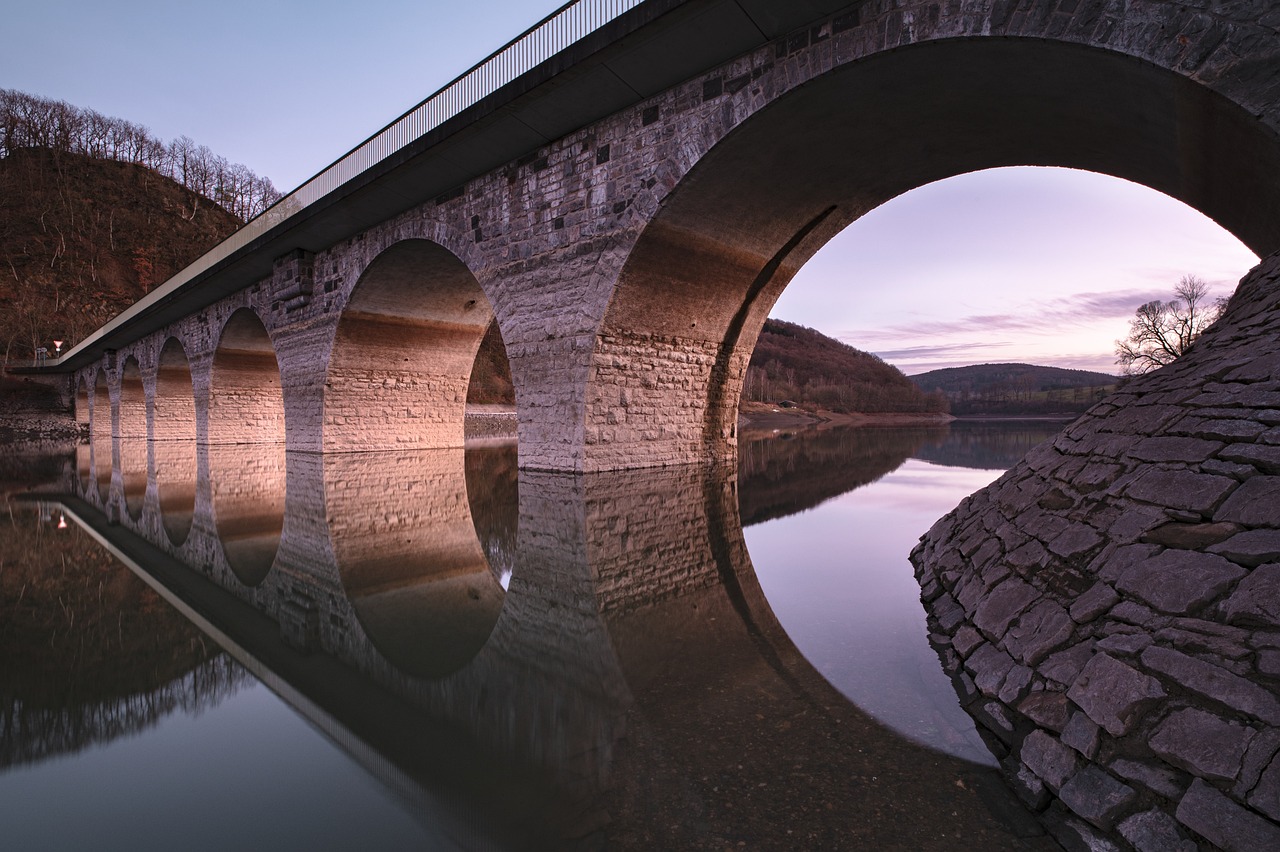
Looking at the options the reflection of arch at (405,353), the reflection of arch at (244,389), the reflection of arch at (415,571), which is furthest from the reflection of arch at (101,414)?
the reflection of arch at (415,571)

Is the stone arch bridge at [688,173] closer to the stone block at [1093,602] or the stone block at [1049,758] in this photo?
the stone block at [1093,602]

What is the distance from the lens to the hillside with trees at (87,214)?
153 feet

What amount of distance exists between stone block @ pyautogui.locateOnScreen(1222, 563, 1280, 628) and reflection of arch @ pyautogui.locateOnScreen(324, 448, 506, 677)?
2.81 metres

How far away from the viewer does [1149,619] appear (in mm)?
2064

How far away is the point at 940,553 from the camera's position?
443 cm

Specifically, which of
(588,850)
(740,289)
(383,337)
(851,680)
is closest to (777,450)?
(740,289)

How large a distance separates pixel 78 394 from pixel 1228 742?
2022 inches

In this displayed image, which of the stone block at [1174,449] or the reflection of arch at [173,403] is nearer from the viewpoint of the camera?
the stone block at [1174,449]

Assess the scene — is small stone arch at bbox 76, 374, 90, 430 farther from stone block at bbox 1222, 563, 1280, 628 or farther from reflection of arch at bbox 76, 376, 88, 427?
stone block at bbox 1222, 563, 1280, 628

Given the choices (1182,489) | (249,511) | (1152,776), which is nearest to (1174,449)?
(1182,489)

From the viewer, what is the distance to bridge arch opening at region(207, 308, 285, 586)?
8156 millimetres

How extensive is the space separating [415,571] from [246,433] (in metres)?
21.3

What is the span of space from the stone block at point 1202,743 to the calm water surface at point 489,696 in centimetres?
41

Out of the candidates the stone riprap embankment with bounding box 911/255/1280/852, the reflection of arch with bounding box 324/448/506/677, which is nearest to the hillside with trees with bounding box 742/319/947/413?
the reflection of arch with bounding box 324/448/506/677
